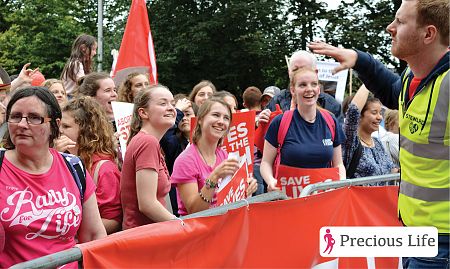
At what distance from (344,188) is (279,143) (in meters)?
0.70

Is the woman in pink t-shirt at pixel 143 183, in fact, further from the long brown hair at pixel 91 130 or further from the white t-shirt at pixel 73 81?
the white t-shirt at pixel 73 81

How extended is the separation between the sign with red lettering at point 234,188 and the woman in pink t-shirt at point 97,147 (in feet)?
2.24

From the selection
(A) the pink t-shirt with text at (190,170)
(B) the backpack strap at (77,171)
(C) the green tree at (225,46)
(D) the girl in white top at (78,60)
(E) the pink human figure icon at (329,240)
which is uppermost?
(C) the green tree at (225,46)

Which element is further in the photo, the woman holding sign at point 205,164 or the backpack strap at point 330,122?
the backpack strap at point 330,122

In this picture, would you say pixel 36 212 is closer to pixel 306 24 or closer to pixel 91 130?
pixel 91 130

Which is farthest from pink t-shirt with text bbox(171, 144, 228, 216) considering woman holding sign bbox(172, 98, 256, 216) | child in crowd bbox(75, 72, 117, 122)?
child in crowd bbox(75, 72, 117, 122)

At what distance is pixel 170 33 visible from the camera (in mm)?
30562

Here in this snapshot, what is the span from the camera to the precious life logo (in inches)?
121

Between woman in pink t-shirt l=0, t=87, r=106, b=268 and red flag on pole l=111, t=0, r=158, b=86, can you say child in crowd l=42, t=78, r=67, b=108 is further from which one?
woman in pink t-shirt l=0, t=87, r=106, b=268

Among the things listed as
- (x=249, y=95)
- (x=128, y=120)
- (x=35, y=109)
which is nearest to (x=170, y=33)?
(x=249, y=95)

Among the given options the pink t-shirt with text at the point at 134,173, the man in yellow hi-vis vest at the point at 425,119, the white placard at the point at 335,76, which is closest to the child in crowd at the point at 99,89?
the pink t-shirt with text at the point at 134,173

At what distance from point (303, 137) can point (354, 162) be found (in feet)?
A: 2.78

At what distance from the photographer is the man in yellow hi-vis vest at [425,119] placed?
2982mm

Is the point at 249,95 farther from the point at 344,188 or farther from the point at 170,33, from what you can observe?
the point at 170,33
